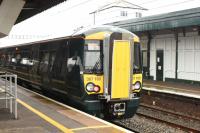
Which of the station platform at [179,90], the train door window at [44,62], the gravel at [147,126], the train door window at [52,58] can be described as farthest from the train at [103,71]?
the station platform at [179,90]

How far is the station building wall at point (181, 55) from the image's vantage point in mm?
21219

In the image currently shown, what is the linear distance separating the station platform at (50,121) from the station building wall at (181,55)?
13.0m

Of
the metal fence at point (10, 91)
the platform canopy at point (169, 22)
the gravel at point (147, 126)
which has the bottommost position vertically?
the gravel at point (147, 126)

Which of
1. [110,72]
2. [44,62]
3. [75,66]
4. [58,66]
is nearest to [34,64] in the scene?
[44,62]

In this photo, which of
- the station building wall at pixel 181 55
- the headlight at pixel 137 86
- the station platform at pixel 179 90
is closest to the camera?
the headlight at pixel 137 86

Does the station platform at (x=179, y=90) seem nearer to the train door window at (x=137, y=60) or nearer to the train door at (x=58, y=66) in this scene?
the train door window at (x=137, y=60)

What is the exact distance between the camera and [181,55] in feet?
73.3

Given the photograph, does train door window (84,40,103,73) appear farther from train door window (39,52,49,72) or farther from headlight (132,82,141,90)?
train door window (39,52,49,72)

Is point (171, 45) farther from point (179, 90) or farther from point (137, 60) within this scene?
point (137, 60)

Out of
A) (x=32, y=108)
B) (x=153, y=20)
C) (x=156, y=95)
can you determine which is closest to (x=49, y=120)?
(x=32, y=108)

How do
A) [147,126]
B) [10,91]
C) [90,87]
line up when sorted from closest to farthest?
[10,91]
[90,87]
[147,126]

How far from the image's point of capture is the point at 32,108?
9977 millimetres

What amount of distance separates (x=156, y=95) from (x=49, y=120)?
904cm

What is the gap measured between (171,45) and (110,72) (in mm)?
14465
